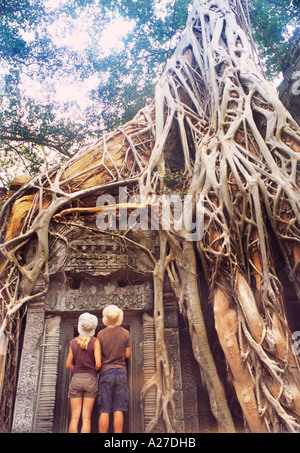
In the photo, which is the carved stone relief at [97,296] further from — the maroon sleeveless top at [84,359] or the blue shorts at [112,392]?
the blue shorts at [112,392]

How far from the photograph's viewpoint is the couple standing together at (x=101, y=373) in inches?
92.7

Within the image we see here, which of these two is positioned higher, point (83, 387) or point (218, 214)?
point (218, 214)

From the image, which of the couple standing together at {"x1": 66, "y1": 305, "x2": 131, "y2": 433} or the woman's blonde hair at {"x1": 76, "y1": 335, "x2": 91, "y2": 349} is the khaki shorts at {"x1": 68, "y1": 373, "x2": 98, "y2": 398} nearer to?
the couple standing together at {"x1": 66, "y1": 305, "x2": 131, "y2": 433}

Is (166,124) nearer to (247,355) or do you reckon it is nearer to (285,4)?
(247,355)

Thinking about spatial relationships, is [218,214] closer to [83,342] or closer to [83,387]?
[83,342]

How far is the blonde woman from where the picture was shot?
2.38 m

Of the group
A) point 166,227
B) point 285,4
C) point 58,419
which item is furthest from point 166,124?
point 285,4

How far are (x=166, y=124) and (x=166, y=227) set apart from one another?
4.97ft

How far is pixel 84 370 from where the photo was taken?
2430 mm

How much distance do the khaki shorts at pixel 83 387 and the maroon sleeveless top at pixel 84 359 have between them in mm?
34

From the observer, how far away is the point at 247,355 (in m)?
2.51

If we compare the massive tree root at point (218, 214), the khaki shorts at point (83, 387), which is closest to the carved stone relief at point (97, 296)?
the massive tree root at point (218, 214)

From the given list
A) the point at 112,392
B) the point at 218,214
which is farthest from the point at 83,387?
the point at 218,214

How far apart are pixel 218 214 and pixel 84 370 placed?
1740 millimetres
